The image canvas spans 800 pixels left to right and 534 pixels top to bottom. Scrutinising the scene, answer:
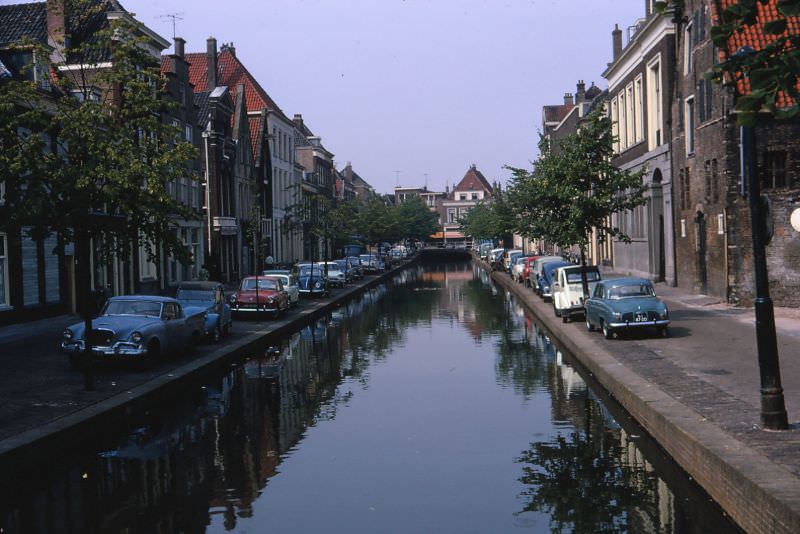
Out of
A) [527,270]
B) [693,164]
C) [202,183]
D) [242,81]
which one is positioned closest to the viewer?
[202,183]

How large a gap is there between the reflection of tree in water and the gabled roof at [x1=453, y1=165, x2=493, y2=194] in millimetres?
161271

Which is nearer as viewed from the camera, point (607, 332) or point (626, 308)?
point (626, 308)

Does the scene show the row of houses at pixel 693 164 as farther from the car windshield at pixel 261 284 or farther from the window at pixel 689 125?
the car windshield at pixel 261 284

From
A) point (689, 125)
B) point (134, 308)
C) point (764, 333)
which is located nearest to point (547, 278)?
point (689, 125)

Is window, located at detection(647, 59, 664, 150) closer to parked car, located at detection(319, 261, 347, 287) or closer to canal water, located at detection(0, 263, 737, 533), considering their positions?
parked car, located at detection(319, 261, 347, 287)

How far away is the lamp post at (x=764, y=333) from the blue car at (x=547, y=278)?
2348cm

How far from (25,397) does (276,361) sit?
7237mm

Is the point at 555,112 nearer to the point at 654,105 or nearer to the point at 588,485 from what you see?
the point at 654,105

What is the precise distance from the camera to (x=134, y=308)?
19438 millimetres

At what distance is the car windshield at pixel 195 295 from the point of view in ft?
81.7

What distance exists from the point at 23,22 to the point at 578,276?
22.0m

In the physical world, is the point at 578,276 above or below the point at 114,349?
above

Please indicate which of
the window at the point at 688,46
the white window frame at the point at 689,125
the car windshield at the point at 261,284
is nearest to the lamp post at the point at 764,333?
the car windshield at the point at 261,284

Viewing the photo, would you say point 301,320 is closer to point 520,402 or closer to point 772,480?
point 520,402
